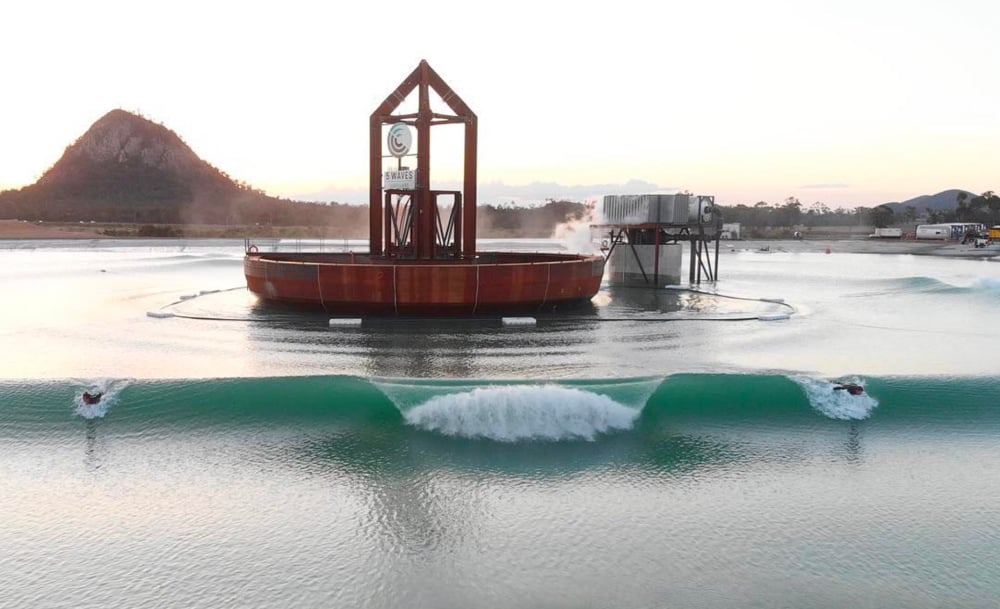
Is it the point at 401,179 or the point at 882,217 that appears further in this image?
the point at 882,217

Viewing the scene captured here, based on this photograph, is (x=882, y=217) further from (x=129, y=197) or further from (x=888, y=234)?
(x=129, y=197)

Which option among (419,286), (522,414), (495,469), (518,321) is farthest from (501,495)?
(419,286)

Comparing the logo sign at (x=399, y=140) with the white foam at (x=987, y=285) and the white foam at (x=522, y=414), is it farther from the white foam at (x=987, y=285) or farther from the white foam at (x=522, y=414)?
the white foam at (x=987, y=285)

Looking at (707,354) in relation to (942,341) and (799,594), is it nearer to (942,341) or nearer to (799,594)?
(942,341)

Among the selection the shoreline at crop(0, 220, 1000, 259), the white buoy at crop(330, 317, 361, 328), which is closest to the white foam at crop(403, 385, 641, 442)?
the white buoy at crop(330, 317, 361, 328)

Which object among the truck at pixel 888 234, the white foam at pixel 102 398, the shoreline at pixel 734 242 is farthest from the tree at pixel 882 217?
the white foam at pixel 102 398

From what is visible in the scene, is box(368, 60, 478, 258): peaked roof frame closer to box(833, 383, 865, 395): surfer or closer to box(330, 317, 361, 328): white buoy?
box(330, 317, 361, 328): white buoy
